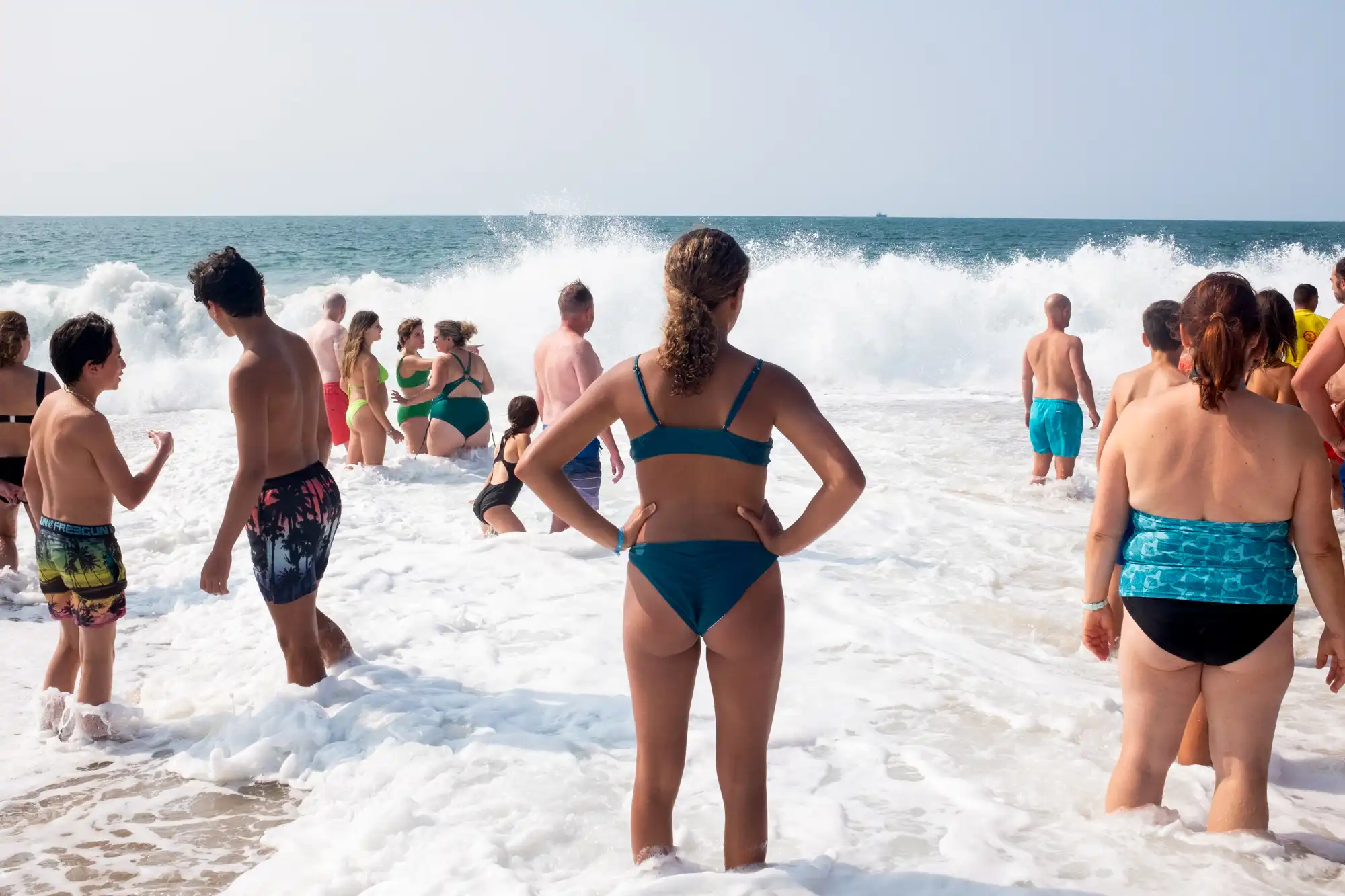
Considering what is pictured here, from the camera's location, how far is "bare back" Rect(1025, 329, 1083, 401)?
8.23 metres

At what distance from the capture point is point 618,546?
274 cm

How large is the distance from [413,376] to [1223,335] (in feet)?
26.8

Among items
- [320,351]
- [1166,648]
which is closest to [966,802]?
[1166,648]

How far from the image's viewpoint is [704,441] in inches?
98.9

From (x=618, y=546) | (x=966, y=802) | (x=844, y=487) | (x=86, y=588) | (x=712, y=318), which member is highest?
(x=712, y=318)

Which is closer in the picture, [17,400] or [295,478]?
[295,478]

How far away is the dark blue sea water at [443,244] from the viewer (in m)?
32.9

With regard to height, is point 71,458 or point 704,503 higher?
point 704,503

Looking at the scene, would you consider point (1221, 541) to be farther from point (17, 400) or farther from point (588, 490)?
point (17, 400)

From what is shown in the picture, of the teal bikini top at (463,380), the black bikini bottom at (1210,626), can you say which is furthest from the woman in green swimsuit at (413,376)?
the black bikini bottom at (1210,626)

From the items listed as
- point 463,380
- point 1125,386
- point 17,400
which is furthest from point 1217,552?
point 463,380

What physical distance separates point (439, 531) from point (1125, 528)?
585 centimetres

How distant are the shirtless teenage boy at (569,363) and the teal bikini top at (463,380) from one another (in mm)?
2966

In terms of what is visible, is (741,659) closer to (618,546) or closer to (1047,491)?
(618,546)
